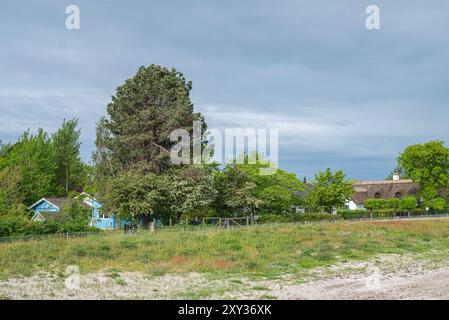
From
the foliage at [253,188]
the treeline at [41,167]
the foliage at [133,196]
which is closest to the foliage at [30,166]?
the treeline at [41,167]

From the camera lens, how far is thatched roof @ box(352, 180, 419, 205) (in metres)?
95.0

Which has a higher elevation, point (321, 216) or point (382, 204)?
point (382, 204)

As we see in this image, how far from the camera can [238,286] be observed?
17.7 meters

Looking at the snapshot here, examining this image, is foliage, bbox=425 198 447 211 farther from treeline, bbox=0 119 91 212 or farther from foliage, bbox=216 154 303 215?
treeline, bbox=0 119 91 212

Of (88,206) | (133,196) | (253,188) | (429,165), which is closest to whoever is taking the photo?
(133,196)

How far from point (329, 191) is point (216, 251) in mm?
45659

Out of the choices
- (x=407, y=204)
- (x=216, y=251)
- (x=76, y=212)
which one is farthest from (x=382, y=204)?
(x=216, y=251)

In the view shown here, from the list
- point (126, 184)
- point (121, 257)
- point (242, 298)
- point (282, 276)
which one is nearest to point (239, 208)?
point (126, 184)

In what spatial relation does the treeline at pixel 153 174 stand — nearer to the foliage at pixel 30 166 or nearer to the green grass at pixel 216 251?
the foliage at pixel 30 166

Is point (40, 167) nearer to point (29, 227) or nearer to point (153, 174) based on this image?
point (153, 174)

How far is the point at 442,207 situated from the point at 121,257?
6632 centimetres

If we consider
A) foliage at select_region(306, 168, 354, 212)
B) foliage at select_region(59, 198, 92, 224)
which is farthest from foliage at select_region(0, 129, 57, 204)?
foliage at select_region(306, 168, 354, 212)

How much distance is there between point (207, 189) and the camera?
48938 mm
